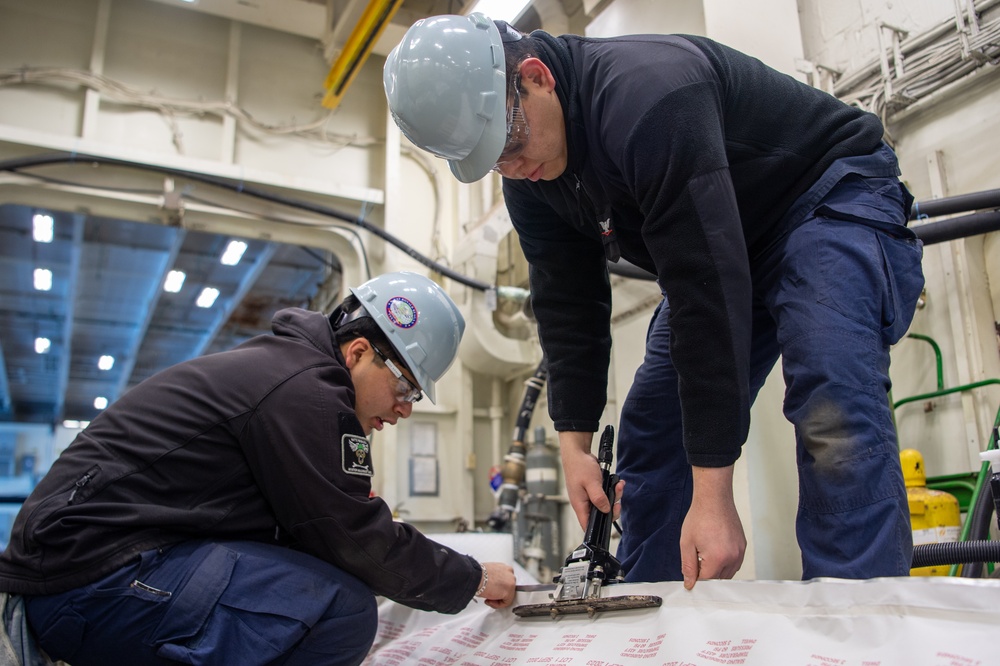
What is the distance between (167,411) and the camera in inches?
61.1

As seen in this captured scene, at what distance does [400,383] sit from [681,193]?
0.93 metres

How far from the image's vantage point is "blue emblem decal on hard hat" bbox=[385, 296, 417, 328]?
6.34 ft

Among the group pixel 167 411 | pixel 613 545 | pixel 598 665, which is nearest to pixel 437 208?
pixel 613 545

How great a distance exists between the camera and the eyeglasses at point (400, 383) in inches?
74.1

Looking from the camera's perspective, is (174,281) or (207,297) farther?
(207,297)

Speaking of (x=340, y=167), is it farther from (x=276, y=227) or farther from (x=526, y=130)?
(x=526, y=130)

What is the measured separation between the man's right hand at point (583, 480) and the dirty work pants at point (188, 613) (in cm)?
53

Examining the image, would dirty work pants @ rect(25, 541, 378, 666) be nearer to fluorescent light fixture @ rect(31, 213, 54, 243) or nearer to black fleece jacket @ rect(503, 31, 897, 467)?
black fleece jacket @ rect(503, 31, 897, 467)

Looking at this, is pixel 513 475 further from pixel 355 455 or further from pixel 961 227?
pixel 355 455

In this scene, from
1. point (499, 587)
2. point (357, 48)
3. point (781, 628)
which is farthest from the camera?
point (357, 48)

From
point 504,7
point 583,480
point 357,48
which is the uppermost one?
point 357,48

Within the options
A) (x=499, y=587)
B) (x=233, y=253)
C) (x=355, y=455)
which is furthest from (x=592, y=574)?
(x=233, y=253)

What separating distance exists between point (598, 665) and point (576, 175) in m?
0.82

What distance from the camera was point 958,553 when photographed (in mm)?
1563
